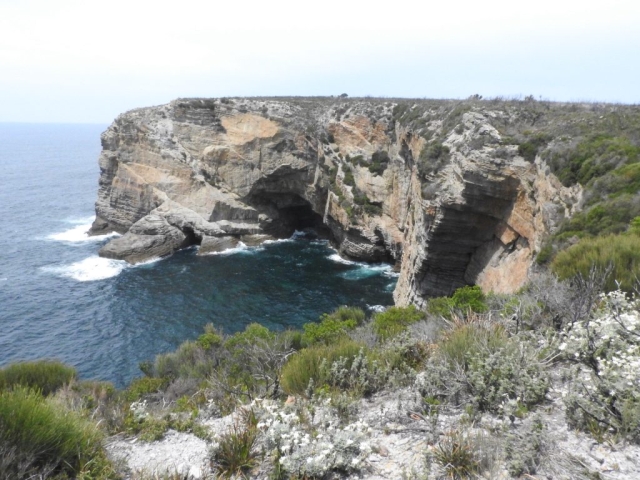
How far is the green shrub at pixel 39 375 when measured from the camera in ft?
40.8

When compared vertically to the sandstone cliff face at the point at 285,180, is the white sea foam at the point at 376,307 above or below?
below

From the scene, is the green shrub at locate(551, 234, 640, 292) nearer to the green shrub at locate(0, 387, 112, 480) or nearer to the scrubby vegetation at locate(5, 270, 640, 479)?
the scrubby vegetation at locate(5, 270, 640, 479)

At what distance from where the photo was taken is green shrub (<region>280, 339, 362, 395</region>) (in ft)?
24.9

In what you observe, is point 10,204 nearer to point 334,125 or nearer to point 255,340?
point 334,125

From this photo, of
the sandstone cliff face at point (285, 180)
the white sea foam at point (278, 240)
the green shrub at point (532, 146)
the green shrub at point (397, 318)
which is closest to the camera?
the green shrub at point (397, 318)

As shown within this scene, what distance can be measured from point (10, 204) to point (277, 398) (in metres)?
72.2

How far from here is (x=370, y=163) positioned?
4088 cm

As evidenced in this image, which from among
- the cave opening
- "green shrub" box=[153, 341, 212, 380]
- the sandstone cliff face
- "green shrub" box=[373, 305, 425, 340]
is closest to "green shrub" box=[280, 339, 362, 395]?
"green shrub" box=[373, 305, 425, 340]

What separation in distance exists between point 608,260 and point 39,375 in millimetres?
15711

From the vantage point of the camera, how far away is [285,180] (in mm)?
48188

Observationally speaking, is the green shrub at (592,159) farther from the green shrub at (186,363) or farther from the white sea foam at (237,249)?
the white sea foam at (237,249)

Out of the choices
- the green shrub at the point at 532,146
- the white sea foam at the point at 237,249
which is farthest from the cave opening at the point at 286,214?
the green shrub at the point at 532,146

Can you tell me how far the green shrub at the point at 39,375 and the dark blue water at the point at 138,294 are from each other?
1018 centimetres

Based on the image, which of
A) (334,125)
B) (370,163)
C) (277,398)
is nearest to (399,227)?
(370,163)
